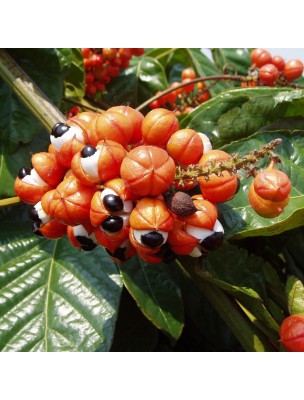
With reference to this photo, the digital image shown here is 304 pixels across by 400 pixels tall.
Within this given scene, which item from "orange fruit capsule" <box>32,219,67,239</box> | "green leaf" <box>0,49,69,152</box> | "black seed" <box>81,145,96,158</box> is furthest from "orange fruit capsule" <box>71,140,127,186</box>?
"green leaf" <box>0,49,69,152</box>

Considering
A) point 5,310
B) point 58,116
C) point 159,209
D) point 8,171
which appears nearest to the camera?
point 159,209

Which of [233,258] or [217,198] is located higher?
[217,198]

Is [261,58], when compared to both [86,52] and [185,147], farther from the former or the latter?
[185,147]

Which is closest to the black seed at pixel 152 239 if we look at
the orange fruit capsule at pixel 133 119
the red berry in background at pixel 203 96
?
the orange fruit capsule at pixel 133 119

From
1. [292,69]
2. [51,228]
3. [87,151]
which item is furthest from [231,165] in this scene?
[292,69]

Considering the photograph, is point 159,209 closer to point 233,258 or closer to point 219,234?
point 219,234

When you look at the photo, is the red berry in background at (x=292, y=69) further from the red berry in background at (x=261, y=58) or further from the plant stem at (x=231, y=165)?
the plant stem at (x=231, y=165)

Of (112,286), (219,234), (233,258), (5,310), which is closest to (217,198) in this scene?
(219,234)
